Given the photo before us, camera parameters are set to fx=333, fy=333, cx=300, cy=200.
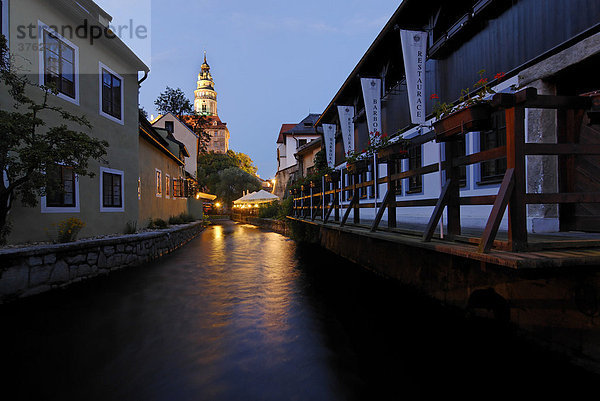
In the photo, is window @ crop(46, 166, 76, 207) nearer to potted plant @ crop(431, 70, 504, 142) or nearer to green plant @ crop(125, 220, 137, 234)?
green plant @ crop(125, 220, 137, 234)

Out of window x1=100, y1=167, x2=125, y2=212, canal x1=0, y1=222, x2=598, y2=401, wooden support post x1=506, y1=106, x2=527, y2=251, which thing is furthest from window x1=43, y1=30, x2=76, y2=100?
wooden support post x1=506, y1=106, x2=527, y2=251

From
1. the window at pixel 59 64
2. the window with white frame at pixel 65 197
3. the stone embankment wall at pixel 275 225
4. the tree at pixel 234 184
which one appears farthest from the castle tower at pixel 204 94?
the window with white frame at pixel 65 197

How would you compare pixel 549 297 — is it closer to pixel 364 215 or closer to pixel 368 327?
pixel 368 327

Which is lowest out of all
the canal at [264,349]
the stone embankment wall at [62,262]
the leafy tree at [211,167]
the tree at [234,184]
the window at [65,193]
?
the canal at [264,349]

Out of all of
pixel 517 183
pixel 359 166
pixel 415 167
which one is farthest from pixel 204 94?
pixel 517 183

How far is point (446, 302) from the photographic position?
15.2 ft

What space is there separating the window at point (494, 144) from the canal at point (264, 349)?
333cm

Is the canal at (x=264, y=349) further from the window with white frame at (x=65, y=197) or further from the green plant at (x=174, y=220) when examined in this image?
the green plant at (x=174, y=220)

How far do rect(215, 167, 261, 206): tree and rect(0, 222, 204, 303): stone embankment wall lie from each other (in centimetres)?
4058

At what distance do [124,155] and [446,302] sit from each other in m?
10.7

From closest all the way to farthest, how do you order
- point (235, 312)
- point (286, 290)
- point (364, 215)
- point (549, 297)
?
point (549, 297) → point (235, 312) → point (286, 290) → point (364, 215)

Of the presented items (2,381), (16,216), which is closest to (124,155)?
(16,216)

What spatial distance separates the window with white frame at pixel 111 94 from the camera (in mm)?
10203

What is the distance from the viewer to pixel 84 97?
941cm
